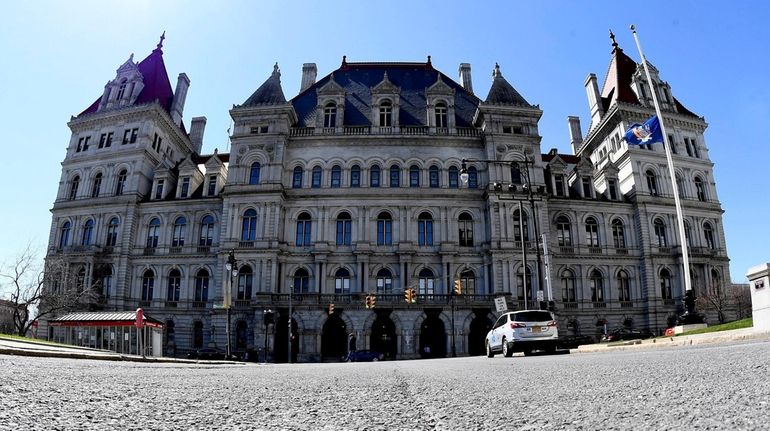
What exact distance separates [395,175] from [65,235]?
99.7 feet

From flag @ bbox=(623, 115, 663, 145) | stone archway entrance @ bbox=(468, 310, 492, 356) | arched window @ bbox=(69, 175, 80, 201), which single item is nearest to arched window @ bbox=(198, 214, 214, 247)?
arched window @ bbox=(69, 175, 80, 201)

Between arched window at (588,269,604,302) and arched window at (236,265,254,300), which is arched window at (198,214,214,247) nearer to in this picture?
arched window at (236,265,254,300)

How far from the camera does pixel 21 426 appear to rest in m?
1.76

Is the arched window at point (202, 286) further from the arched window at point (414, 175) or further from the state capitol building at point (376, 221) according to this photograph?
the arched window at point (414, 175)

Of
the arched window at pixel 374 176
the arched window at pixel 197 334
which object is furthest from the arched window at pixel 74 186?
the arched window at pixel 374 176

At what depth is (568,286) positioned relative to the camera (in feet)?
135

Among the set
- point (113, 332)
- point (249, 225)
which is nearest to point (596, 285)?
point (249, 225)

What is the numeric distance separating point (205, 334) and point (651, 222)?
39.3 m

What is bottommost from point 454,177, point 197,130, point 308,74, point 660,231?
point 660,231

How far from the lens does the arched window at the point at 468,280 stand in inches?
1521

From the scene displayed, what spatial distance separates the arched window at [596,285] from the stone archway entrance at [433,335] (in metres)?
14.1

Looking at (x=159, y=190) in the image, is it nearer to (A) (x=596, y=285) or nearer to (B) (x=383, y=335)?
(B) (x=383, y=335)

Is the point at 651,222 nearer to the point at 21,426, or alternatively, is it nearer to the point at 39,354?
the point at 39,354

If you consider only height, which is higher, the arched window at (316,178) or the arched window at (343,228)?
the arched window at (316,178)
